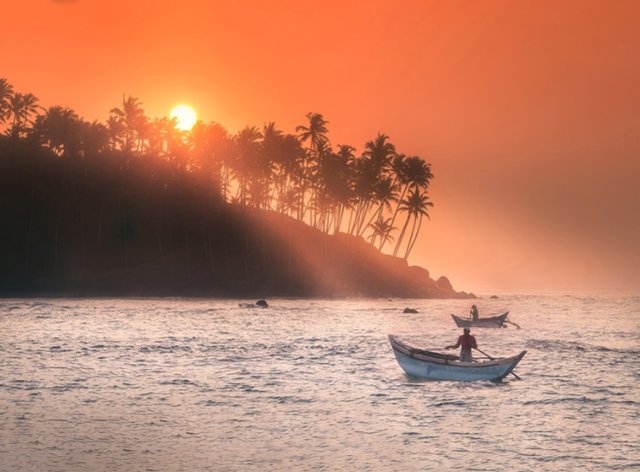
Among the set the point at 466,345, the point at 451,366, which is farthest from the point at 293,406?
the point at 466,345

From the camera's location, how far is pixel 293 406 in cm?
3644

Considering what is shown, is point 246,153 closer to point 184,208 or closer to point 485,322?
point 184,208

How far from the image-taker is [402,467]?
25.4m

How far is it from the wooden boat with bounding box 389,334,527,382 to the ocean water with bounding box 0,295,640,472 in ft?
2.40

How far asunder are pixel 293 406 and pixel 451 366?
35.0 feet

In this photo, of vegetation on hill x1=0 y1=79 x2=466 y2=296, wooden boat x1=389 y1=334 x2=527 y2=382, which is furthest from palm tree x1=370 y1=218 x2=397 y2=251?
wooden boat x1=389 y1=334 x2=527 y2=382

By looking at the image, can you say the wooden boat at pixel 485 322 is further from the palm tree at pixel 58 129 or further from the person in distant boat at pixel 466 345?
the palm tree at pixel 58 129

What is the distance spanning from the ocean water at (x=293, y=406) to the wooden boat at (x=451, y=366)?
730 millimetres

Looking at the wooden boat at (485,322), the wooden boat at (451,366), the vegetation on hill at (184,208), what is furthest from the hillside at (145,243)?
the wooden boat at (451,366)

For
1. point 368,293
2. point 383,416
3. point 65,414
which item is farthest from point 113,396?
point 368,293

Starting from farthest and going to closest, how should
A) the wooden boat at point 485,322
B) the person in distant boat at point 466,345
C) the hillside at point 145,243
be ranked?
the hillside at point 145,243, the wooden boat at point 485,322, the person in distant boat at point 466,345

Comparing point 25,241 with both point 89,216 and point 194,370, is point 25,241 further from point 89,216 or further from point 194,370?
point 194,370

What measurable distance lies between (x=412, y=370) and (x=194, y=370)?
1358 cm

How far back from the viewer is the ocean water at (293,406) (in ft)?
86.5
